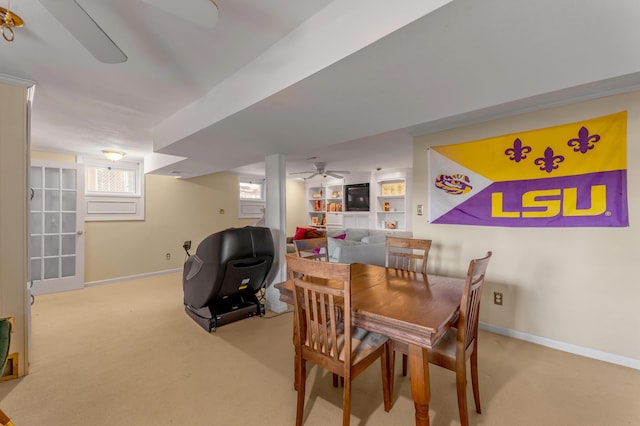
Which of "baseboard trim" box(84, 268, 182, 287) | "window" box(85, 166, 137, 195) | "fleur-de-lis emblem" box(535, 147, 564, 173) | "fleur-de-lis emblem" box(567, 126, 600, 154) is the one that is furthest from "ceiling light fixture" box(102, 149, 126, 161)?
"fleur-de-lis emblem" box(567, 126, 600, 154)

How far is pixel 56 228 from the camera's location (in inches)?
165

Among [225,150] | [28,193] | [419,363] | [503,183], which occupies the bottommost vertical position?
[419,363]

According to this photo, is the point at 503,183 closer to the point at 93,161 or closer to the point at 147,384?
the point at 147,384

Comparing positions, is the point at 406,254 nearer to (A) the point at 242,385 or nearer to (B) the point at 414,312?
(B) the point at 414,312

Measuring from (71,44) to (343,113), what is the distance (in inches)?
70.1

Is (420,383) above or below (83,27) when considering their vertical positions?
below

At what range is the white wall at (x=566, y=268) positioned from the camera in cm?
214

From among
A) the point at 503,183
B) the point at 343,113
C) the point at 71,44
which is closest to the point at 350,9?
the point at 343,113

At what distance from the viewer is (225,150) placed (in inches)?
127

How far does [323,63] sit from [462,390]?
1907 mm

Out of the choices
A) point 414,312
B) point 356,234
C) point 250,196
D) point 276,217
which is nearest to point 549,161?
point 414,312

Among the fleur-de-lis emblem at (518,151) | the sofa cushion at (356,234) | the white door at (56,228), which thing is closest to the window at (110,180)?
the white door at (56,228)

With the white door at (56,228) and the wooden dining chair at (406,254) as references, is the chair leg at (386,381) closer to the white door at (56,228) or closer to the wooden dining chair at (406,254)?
the wooden dining chair at (406,254)

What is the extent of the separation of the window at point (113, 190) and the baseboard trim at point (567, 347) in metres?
5.86
